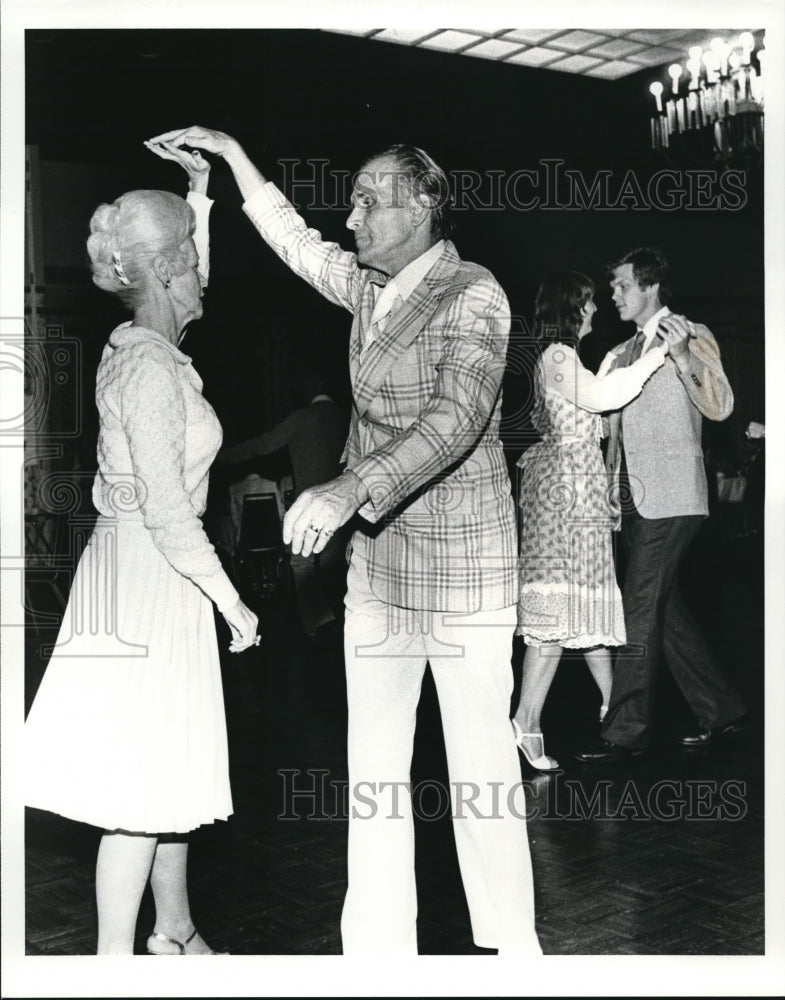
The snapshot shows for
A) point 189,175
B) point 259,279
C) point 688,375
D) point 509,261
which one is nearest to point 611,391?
point 688,375

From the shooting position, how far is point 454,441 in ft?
9.80

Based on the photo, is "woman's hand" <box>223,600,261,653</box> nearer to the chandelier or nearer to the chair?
the chair

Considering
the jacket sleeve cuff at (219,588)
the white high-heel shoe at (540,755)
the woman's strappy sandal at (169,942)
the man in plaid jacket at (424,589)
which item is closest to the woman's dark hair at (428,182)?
the man in plaid jacket at (424,589)

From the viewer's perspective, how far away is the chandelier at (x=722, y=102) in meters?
3.42

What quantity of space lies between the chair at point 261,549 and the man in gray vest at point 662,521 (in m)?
0.99

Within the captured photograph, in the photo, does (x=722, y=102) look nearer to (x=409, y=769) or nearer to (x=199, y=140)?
(x=199, y=140)

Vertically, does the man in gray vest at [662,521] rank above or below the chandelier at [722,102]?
below

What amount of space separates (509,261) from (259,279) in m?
0.69

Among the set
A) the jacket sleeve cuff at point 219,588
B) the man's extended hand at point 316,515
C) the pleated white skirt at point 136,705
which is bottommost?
the pleated white skirt at point 136,705

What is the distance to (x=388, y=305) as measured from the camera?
3.22m

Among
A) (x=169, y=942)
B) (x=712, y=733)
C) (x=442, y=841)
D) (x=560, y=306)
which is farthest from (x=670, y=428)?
(x=169, y=942)

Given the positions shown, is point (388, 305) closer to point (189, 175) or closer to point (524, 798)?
point (189, 175)

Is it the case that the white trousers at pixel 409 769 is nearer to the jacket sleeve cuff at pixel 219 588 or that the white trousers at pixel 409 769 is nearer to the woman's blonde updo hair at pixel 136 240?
the jacket sleeve cuff at pixel 219 588

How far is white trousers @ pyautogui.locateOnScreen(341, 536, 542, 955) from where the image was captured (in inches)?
124
